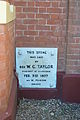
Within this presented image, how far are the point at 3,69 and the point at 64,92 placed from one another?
6.44ft

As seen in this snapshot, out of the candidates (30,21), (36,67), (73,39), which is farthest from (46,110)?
(30,21)

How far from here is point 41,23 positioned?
4344 millimetres

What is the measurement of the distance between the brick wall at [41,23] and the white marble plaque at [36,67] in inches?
4.9

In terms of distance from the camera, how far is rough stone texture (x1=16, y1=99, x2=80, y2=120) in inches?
156

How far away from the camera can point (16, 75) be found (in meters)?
4.31

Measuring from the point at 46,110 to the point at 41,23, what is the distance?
1.53 meters

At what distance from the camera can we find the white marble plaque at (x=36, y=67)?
443cm

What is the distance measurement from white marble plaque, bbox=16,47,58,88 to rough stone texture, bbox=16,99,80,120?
0.32 metres

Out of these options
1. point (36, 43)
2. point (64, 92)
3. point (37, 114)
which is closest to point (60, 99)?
point (64, 92)

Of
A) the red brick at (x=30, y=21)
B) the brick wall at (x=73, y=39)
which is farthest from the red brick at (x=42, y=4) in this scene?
the brick wall at (x=73, y=39)

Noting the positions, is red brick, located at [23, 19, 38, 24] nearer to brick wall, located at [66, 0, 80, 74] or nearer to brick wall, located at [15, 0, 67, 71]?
brick wall, located at [15, 0, 67, 71]

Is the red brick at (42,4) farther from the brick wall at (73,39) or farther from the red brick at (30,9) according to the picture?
the brick wall at (73,39)

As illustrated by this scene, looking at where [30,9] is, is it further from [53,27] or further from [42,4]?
[53,27]

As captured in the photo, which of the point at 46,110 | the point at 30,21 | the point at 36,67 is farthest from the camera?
the point at 36,67
